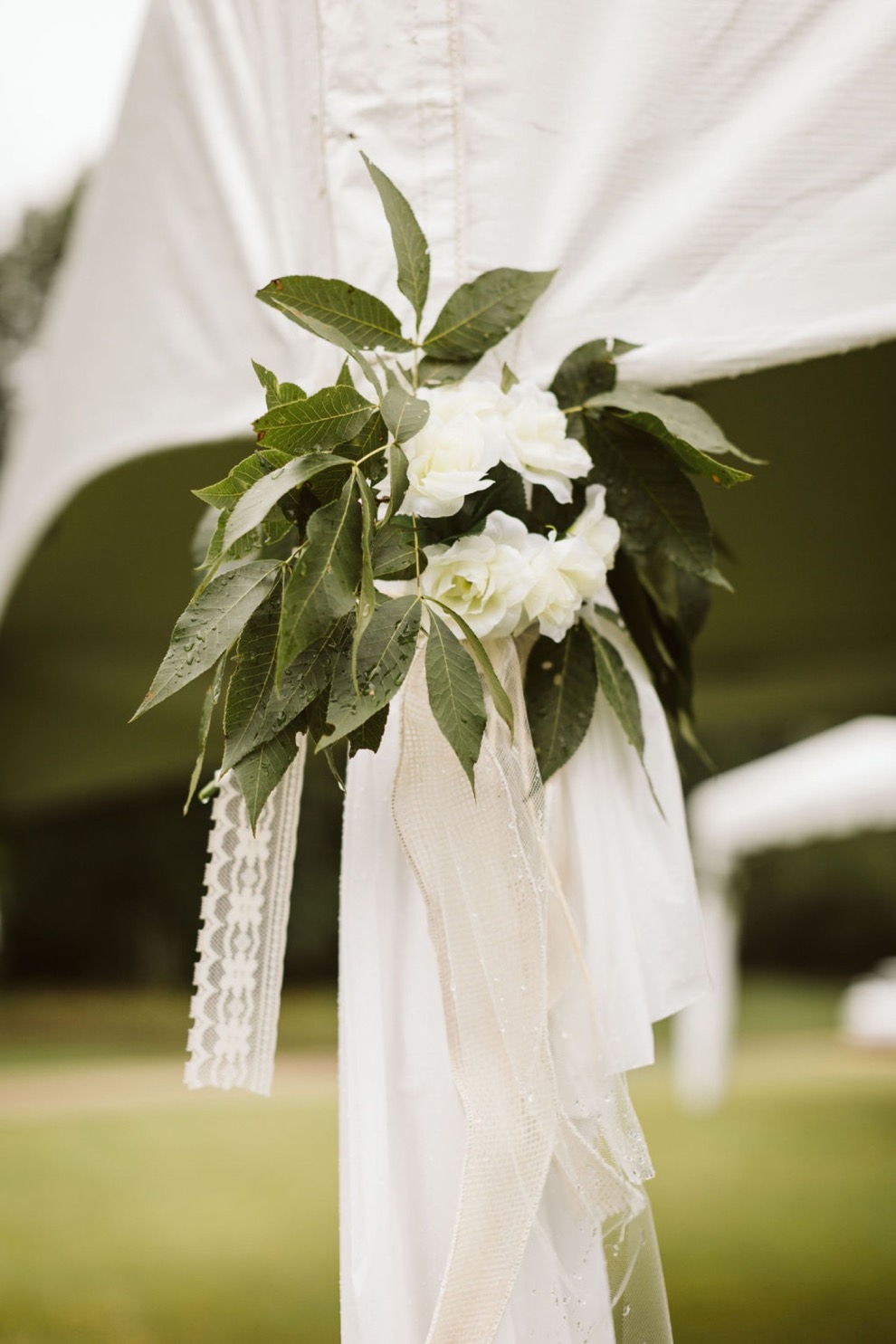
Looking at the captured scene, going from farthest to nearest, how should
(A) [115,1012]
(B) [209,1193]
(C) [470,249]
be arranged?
(A) [115,1012]
(B) [209,1193]
(C) [470,249]

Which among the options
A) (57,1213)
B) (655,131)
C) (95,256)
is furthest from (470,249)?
(57,1213)

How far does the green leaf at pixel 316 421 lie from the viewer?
898 mm

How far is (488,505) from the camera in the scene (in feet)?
3.31

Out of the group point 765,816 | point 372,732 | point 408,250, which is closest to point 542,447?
point 408,250

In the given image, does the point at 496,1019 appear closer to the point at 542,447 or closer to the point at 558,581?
the point at 558,581

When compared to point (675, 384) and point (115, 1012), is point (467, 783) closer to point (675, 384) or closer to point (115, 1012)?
point (675, 384)

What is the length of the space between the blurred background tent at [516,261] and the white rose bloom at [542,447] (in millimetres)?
137

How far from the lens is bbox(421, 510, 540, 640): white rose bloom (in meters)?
0.95

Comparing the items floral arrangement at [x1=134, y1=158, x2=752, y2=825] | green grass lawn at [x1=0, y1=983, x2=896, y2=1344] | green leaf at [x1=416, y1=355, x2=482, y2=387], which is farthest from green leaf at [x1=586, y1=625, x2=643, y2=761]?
green grass lawn at [x1=0, y1=983, x2=896, y2=1344]

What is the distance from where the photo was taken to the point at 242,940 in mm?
1058

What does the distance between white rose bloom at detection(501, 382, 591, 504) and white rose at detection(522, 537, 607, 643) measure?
0.05 metres

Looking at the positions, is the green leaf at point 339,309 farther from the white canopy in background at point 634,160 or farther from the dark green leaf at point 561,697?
the dark green leaf at point 561,697

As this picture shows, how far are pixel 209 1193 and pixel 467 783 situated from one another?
496 cm

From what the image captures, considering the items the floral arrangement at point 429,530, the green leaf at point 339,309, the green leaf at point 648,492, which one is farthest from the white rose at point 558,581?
the green leaf at point 339,309
